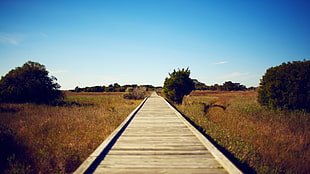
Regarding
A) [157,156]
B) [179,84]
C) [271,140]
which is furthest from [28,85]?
[271,140]

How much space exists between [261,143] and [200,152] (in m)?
3.18

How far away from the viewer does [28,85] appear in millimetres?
11719

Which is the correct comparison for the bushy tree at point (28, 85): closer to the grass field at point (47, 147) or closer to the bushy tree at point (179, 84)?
the grass field at point (47, 147)

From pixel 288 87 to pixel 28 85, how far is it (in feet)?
61.2

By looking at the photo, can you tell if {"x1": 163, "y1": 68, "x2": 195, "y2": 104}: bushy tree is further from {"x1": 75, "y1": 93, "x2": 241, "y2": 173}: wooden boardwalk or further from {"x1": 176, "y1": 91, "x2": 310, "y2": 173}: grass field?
{"x1": 75, "y1": 93, "x2": 241, "y2": 173}: wooden boardwalk

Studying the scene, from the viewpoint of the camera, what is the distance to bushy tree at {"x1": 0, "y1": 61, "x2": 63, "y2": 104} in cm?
1149

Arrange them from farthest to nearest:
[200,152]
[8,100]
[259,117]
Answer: [8,100] → [259,117] → [200,152]

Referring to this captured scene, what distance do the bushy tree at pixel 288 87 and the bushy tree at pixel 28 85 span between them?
1728 cm

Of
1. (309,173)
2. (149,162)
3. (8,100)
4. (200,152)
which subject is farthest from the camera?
(8,100)

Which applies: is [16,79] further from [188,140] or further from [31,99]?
[188,140]

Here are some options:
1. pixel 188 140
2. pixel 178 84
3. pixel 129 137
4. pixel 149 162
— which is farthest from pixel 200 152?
pixel 178 84

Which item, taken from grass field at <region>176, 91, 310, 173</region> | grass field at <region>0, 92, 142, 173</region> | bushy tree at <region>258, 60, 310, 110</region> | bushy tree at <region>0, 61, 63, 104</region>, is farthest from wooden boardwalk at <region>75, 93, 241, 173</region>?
bushy tree at <region>0, 61, 63, 104</region>

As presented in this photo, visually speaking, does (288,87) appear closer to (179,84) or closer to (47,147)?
(179,84)

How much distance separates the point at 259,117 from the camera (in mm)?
7754
